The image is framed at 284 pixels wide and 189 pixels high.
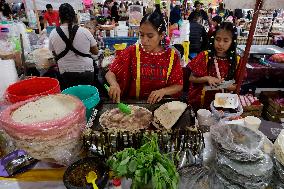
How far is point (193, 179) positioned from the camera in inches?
49.0

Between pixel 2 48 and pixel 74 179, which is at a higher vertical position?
pixel 2 48

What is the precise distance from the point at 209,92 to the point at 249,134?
1.27 metres

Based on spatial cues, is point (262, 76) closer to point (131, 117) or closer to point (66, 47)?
point (66, 47)

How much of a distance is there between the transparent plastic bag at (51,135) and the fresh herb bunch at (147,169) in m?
0.35

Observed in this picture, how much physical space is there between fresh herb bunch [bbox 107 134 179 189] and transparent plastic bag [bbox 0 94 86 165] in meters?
0.35

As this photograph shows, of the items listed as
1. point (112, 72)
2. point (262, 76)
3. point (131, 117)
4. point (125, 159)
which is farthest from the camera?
point (262, 76)

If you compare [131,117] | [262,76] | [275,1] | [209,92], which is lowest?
[262,76]

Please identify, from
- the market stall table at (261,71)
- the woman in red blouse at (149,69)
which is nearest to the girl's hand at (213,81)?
the woman in red blouse at (149,69)

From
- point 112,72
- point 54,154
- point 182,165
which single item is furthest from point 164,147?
point 112,72

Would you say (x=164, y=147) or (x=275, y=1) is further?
(x=275, y=1)

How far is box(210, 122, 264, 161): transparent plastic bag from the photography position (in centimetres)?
114

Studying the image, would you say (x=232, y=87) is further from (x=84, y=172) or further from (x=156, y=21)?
(x=84, y=172)

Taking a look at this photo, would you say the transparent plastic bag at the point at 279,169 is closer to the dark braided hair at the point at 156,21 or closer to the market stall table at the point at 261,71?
the dark braided hair at the point at 156,21

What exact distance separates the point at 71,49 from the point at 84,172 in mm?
2490
